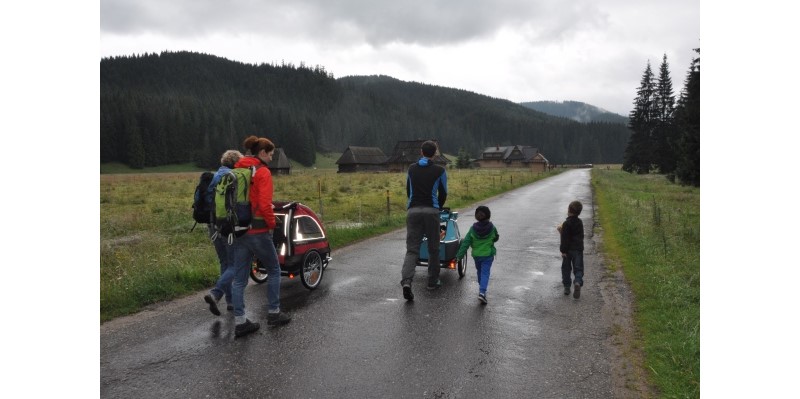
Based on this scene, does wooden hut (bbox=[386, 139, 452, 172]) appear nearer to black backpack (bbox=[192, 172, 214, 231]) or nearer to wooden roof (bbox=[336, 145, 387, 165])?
wooden roof (bbox=[336, 145, 387, 165])

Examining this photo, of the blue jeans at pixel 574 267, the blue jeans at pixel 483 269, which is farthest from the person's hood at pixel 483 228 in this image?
the blue jeans at pixel 574 267

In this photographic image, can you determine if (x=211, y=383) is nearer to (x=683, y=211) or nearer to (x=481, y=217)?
(x=481, y=217)

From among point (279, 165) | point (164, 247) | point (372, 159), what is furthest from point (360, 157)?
point (164, 247)

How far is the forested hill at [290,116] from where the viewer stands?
9869cm

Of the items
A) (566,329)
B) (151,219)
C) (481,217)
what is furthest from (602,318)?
(151,219)

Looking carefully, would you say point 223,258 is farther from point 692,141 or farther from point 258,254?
point 692,141

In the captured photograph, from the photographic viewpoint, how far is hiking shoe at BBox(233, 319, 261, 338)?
5242 millimetres

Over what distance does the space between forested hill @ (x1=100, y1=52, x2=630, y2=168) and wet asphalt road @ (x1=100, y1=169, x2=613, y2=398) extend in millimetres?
96819

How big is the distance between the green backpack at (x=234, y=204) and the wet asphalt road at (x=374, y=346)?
1218 millimetres

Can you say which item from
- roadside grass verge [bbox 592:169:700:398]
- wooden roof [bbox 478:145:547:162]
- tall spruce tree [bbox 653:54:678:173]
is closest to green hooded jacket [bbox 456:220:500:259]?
roadside grass verge [bbox 592:169:700:398]

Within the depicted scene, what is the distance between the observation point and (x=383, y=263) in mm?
9305

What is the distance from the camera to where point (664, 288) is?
7.05 metres

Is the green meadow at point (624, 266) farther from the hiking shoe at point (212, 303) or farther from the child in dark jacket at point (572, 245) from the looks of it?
the hiking shoe at point (212, 303)

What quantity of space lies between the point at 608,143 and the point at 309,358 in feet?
609
